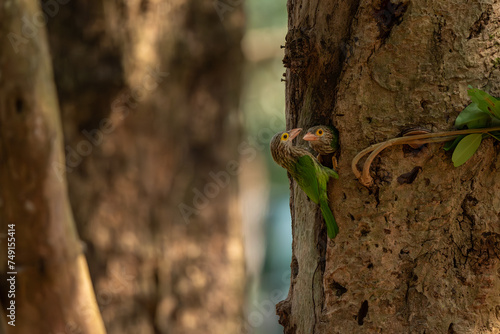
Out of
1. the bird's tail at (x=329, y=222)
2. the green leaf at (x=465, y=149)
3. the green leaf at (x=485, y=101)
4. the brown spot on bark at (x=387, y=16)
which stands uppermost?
the brown spot on bark at (x=387, y=16)

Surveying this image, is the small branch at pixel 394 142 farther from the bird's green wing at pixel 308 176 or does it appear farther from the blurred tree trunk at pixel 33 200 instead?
the blurred tree trunk at pixel 33 200

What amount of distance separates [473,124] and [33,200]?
1.76 m

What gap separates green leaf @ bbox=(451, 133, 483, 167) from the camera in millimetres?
759

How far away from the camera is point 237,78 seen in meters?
3.04

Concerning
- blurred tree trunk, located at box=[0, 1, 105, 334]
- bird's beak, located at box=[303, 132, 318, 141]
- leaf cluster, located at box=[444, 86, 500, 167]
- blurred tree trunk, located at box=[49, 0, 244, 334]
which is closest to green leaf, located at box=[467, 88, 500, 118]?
leaf cluster, located at box=[444, 86, 500, 167]

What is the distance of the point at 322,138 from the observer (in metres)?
0.83

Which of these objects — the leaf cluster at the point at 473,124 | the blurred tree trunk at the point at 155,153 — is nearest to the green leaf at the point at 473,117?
the leaf cluster at the point at 473,124

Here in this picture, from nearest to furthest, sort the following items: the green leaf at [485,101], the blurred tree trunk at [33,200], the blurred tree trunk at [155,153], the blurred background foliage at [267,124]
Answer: the green leaf at [485,101]
the blurred tree trunk at [33,200]
the blurred tree trunk at [155,153]
the blurred background foliage at [267,124]

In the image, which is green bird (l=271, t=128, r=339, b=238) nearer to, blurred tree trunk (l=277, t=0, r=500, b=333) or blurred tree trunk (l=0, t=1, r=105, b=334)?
blurred tree trunk (l=277, t=0, r=500, b=333)

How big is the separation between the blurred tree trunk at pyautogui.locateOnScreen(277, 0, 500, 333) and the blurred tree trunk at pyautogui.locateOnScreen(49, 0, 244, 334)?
2.05 metres

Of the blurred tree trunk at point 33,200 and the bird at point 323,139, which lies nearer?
the bird at point 323,139

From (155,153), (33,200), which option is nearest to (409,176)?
(33,200)

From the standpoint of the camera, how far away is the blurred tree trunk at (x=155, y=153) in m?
2.69

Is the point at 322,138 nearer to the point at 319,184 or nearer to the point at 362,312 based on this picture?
the point at 319,184
